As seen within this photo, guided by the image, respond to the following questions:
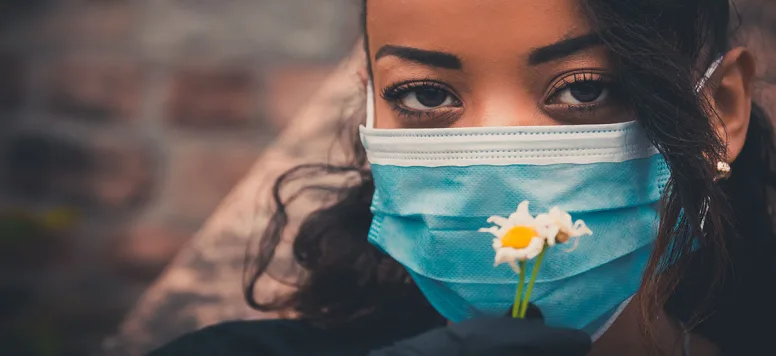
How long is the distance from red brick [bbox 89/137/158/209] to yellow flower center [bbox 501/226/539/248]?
193cm

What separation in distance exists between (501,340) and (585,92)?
0.42 m

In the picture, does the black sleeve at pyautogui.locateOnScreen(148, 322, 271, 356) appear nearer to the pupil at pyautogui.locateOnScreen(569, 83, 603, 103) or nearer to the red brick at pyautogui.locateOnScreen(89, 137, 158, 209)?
the pupil at pyautogui.locateOnScreen(569, 83, 603, 103)

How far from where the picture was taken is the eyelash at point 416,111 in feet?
4.67

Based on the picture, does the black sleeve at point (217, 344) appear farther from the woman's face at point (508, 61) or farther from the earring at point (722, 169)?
the earring at point (722, 169)

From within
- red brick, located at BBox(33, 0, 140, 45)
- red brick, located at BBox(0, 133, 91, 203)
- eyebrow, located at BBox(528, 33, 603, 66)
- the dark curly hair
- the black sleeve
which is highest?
eyebrow, located at BBox(528, 33, 603, 66)

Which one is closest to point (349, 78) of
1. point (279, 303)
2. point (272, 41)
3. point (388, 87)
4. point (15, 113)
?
point (272, 41)

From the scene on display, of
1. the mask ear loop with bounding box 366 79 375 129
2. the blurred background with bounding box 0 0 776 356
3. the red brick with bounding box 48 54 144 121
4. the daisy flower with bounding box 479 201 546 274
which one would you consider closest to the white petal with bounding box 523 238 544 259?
the daisy flower with bounding box 479 201 546 274

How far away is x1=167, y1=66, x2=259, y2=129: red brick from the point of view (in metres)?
2.75

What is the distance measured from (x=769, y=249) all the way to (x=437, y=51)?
2.44 feet

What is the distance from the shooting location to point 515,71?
4.35ft

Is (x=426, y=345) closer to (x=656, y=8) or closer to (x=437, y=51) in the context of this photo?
(x=437, y=51)

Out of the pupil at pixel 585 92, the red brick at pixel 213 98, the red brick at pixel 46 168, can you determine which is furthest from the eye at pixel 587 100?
the red brick at pixel 46 168

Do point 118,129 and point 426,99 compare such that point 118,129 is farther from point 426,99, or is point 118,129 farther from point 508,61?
point 508,61

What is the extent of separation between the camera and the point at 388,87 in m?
1.51
